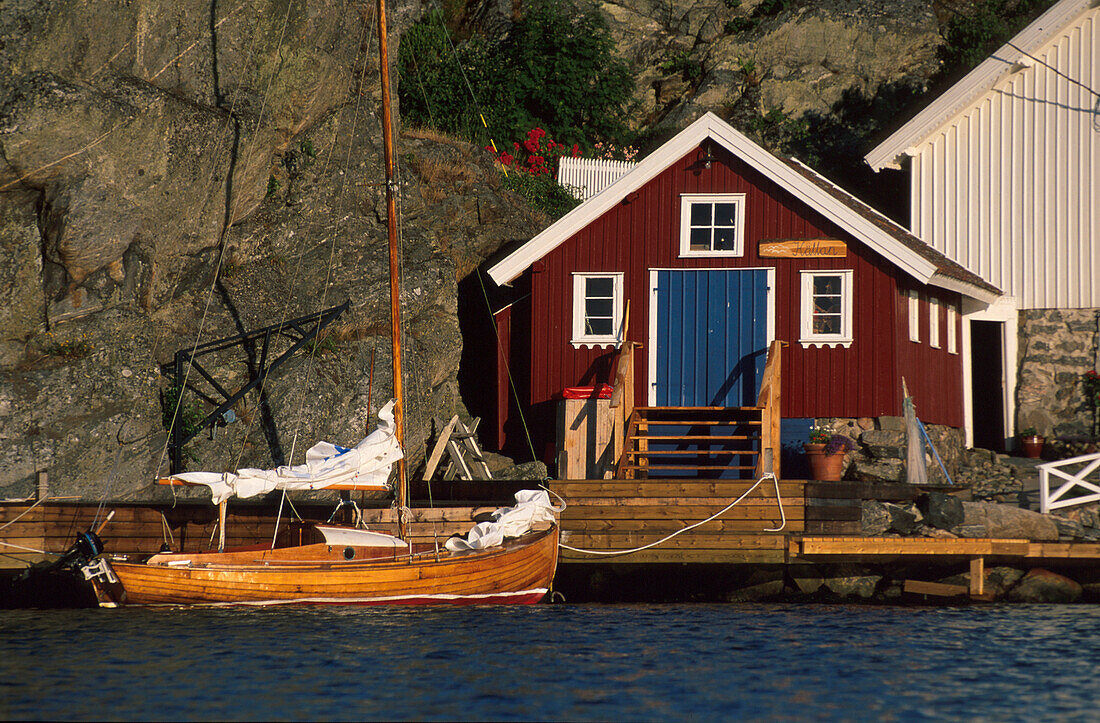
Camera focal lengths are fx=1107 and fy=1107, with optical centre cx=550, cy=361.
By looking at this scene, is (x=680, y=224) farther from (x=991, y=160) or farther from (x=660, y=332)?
(x=991, y=160)

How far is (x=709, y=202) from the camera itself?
818 inches

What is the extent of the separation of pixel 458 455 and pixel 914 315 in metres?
8.93

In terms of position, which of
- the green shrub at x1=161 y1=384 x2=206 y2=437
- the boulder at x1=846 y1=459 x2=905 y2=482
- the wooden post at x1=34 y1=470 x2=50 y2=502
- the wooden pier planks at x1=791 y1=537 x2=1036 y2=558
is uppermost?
the green shrub at x1=161 y1=384 x2=206 y2=437

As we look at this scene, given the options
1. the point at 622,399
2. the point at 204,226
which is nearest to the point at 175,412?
the point at 204,226

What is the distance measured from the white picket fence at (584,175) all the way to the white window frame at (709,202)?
10.4m

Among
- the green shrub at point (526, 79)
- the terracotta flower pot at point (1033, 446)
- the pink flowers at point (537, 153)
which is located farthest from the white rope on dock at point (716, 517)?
the green shrub at point (526, 79)

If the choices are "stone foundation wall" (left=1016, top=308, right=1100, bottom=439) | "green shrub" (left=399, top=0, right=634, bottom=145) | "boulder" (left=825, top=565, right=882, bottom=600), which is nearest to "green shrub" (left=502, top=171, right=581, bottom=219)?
"green shrub" (left=399, top=0, right=634, bottom=145)

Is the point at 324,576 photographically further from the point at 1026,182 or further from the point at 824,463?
the point at 1026,182

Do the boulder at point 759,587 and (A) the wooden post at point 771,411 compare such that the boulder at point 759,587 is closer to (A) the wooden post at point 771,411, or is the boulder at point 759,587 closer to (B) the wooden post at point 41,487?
(A) the wooden post at point 771,411

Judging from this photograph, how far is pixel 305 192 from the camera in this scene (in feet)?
75.2

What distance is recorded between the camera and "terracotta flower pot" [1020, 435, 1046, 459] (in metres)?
23.0

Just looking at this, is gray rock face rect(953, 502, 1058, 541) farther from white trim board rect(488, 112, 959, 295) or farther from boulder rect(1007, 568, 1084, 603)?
white trim board rect(488, 112, 959, 295)

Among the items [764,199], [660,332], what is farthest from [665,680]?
[764,199]

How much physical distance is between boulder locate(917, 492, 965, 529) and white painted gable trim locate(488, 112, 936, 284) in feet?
15.2
